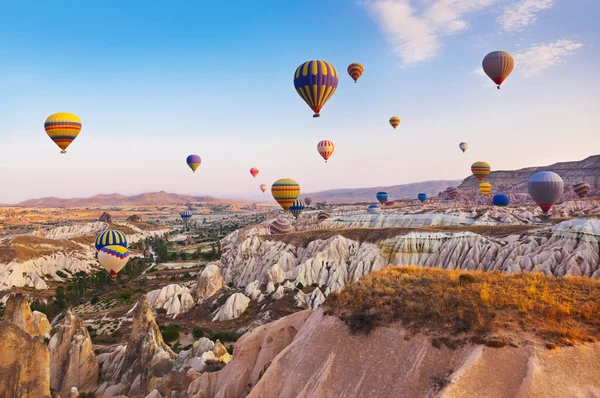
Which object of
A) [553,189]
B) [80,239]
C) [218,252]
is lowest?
[218,252]

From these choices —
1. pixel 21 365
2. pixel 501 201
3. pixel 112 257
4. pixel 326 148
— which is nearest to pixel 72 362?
pixel 21 365

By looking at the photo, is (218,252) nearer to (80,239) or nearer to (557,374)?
(80,239)

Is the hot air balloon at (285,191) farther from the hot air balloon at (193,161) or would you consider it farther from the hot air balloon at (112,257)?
the hot air balloon at (193,161)

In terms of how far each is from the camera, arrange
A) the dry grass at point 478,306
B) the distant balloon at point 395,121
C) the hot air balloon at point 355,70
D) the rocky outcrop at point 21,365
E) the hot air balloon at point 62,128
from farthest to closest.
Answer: the distant balloon at point 395,121, the hot air balloon at point 355,70, the hot air balloon at point 62,128, the rocky outcrop at point 21,365, the dry grass at point 478,306

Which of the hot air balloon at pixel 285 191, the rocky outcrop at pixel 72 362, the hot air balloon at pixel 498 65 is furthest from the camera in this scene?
the hot air balloon at pixel 285 191

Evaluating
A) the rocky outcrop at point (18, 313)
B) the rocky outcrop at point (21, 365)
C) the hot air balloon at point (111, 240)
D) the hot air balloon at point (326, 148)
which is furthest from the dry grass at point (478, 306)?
the hot air balloon at point (326, 148)

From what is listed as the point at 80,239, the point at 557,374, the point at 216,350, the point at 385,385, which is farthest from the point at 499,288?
the point at 80,239

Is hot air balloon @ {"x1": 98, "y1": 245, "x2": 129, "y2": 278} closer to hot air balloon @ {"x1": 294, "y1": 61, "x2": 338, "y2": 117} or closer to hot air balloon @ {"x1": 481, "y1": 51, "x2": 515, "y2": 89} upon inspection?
hot air balloon @ {"x1": 294, "y1": 61, "x2": 338, "y2": 117}
